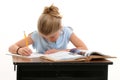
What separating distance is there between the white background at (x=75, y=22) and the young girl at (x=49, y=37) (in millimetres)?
810

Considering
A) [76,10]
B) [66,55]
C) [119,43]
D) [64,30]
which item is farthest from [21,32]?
[66,55]

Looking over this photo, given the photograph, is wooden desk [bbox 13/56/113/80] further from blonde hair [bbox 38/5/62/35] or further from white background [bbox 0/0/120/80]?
white background [bbox 0/0/120/80]

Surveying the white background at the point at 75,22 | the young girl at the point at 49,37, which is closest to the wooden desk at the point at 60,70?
the young girl at the point at 49,37

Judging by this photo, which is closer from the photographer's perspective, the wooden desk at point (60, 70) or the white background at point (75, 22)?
the wooden desk at point (60, 70)

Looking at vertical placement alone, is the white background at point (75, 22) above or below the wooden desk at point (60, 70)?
above

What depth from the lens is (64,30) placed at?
226cm

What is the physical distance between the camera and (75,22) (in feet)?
10.1

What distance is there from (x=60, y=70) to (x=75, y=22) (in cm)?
163

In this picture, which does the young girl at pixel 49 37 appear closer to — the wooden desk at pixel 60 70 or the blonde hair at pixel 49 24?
the blonde hair at pixel 49 24

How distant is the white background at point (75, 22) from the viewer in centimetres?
300

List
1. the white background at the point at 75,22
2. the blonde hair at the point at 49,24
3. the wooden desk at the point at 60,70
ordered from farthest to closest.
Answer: the white background at the point at 75,22 → the blonde hair at the point at 49,24 → the wooden desk at the point at 60,70

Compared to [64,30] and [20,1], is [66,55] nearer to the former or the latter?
[64,30]

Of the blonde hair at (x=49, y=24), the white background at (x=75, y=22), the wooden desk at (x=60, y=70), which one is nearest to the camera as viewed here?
the wooden desk at (x=60, y=70)

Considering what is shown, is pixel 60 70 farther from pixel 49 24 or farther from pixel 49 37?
pixel 49 37
